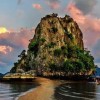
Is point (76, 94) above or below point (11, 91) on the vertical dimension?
below

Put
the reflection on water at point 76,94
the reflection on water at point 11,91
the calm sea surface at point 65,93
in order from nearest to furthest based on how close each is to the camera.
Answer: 1. the reflection on water at point 76,94
2. the calm sea surface at point 65,93
3. the reflection on water at point 11,91

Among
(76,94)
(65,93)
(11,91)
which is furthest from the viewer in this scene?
(11,91)

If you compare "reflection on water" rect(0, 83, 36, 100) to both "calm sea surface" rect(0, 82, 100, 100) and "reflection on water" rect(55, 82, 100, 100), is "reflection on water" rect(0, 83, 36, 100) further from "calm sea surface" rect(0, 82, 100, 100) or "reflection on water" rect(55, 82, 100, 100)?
"reflection on water" rect(55, 82, 100, 100)

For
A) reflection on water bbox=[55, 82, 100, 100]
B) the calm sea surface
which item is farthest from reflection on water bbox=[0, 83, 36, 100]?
reflection on water bbox=[55, 82, 100, 100]

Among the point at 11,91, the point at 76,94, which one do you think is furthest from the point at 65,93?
the point at 11,91

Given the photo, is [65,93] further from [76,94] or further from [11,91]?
[11,91]

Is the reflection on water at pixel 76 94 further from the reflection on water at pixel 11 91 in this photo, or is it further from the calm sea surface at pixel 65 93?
the reflection on water at pixel 11 91

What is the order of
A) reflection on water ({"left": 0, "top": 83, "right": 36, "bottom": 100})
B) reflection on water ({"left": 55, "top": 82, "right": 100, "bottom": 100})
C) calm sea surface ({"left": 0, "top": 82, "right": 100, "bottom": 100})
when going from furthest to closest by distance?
1. reflection on water ({"left": 0, "top": 83, "right": 36, "bottom": 100})
2. calm sea surface ({"left": 0, "top": 82, "right": 100, "bottom": 100})
3. reflection on water ({"left": 55, "top": 82, "right": 100, "bottom": 100})

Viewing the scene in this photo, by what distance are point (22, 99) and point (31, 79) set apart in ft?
388

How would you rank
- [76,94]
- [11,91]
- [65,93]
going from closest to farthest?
[76,94], [65,93], [11,91]

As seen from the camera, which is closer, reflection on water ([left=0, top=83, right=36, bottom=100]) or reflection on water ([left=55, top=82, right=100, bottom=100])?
reflection on water ([left=55, top=82, right=100, bottom=100])

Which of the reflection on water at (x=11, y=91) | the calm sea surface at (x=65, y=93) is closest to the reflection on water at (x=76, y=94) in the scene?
the calm sea surface at (x=65, y=93)

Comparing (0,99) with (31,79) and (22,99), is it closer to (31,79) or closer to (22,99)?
(22,99)

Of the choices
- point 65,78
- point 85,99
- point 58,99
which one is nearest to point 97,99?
point 85,99
